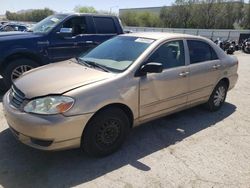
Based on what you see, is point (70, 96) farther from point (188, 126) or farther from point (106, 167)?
point (188, 126)

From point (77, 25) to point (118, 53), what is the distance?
345 cm

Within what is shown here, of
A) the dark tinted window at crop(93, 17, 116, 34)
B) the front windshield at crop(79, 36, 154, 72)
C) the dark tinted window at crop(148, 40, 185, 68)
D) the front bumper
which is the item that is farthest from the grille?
the dark tinted window at crop(93, 17, 116, 34)

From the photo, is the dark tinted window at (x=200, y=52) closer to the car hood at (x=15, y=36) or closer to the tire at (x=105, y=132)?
the tire at (x=105, y=132)

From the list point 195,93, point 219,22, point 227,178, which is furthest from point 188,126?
point 219,22

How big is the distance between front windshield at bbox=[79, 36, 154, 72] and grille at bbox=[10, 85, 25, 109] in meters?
1.16

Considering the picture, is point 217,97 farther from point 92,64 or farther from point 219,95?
point 92,64

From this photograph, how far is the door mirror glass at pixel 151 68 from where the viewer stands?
3770 millimetres

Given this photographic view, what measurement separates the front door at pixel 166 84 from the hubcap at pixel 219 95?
1.17m

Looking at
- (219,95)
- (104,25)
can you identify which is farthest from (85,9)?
(219,95)

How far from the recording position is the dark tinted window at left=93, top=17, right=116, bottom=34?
760 cm

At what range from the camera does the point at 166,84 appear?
422 centimetres

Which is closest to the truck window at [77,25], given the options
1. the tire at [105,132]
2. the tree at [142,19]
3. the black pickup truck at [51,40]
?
the black pickup truck at [51,40]

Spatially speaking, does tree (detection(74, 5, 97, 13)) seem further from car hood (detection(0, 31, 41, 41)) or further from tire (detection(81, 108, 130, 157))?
tire (detection(81, 108, 130, 157))

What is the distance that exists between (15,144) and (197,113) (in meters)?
3.40
